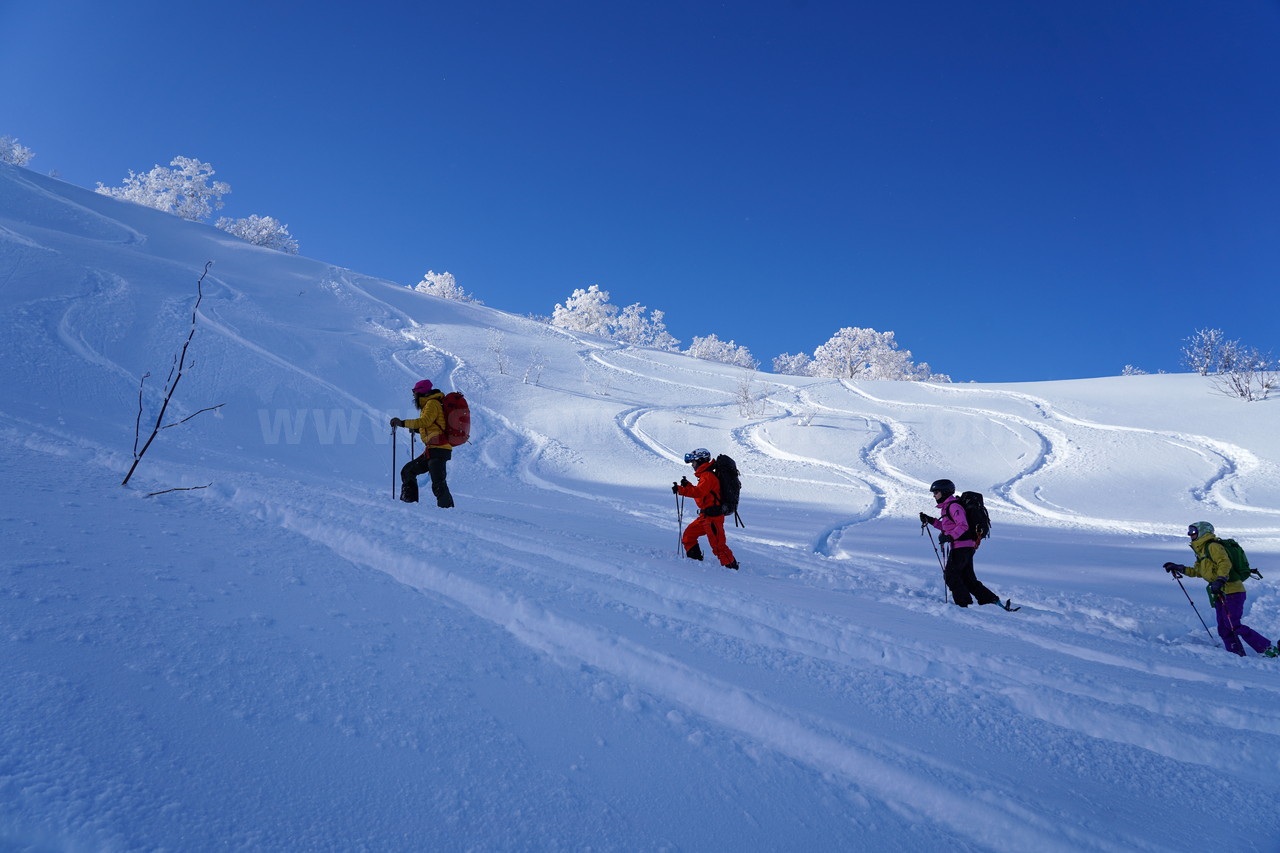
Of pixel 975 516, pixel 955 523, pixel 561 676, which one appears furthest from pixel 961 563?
pixel 561 676

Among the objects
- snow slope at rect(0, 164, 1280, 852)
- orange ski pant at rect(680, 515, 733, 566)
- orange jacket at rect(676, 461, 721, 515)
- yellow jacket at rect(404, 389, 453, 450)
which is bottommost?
snow slope at rect(0, 164, 1280, 852)

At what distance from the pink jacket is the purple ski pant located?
2.00 m

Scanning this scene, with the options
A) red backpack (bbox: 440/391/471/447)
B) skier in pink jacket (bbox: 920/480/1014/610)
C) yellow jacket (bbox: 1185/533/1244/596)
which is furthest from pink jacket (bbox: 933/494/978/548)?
red backpack (bbox: 440/391/471/447)

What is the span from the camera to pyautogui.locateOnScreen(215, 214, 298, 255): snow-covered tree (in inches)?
1832

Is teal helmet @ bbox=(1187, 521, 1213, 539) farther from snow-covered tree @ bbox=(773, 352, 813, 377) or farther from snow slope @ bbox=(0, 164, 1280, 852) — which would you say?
snow-covered tree @ bbox=(773, 352, 813, 377)

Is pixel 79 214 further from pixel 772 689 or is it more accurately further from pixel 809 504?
pixel 772 689

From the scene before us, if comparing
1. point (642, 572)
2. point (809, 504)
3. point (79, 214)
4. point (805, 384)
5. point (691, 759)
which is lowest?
point (691, 759)

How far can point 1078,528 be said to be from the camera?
34.2 ft

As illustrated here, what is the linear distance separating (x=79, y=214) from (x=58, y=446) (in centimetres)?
2406

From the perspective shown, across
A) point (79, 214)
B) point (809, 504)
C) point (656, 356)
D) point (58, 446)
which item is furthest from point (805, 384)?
point (79, 214)

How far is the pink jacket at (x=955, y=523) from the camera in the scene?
6203mm

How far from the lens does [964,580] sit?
6156mm

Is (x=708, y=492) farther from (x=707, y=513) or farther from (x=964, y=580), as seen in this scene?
(x=964, y=580)

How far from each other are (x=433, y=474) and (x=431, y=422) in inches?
26.3
